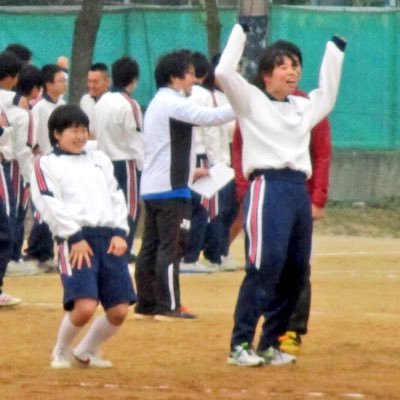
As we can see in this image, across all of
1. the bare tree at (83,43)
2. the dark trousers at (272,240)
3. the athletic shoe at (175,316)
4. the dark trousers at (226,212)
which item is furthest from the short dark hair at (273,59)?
the bare tree at (83,43)

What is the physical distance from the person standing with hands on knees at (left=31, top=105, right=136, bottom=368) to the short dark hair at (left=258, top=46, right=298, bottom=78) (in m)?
1.02

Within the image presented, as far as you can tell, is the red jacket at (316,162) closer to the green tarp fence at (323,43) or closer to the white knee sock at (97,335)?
the white knee sock at (97,335)

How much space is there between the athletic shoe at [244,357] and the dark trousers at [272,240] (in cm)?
4

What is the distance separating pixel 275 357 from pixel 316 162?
114cm

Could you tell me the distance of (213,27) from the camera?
70.4ft

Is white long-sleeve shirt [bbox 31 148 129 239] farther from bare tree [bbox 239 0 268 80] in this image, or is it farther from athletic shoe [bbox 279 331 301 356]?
bare tree [bbox 239 0 268 80]

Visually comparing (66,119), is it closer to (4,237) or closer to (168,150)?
(168,150)

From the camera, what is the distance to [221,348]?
1047cm

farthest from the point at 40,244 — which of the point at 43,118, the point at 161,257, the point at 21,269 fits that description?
the point at 161,257

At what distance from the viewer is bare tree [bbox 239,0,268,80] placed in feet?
65.1

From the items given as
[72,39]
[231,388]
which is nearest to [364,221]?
[72,39]

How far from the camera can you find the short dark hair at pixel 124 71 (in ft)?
49.6

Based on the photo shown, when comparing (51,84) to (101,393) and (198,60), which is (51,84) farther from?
(101,393)

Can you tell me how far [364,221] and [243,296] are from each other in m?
11.2
